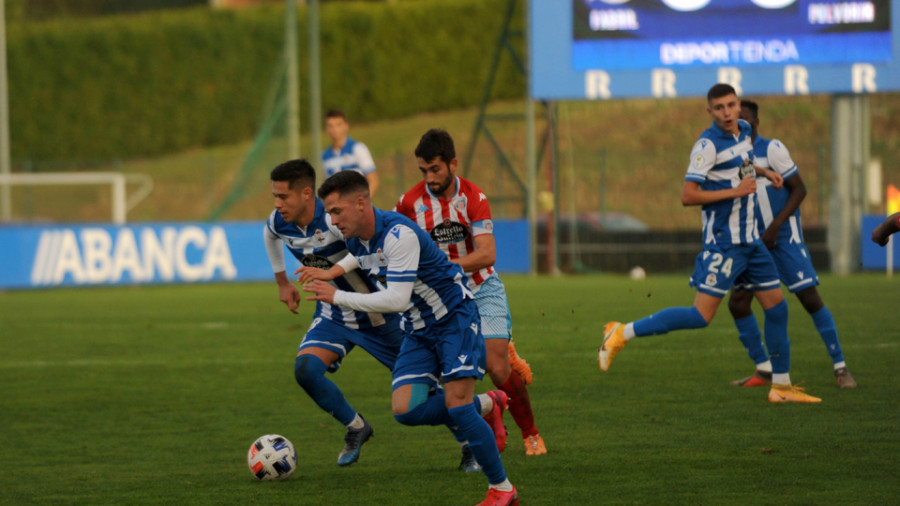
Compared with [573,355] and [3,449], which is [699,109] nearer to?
[573,355]

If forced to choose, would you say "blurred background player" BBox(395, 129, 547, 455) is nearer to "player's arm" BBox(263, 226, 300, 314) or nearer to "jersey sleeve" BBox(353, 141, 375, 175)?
"player's arm" BBox(263, 226, 300, 314)

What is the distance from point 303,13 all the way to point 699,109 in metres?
14.3

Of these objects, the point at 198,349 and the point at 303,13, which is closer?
the point at 198,349

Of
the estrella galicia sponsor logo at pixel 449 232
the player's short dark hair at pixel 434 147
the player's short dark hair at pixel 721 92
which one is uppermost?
the player's short dark hair at pixel 721 92

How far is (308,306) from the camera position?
650 inches

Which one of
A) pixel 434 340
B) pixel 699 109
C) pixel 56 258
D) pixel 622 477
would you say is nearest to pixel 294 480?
pixel 434 340

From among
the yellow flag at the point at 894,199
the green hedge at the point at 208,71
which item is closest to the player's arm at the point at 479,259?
the yellow flag at the point at 894,199

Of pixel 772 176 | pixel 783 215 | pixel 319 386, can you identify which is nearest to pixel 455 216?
pixel 319 386

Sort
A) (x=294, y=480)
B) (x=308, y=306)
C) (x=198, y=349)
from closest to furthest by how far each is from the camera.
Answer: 1. (x=294, y=480)
2. (x=198, y=349)
3. (x=308, y=306)

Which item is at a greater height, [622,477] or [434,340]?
[434,340]

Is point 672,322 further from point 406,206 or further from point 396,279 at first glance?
point 396,279

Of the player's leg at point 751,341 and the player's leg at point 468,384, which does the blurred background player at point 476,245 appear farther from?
the player's leg at point 751,341

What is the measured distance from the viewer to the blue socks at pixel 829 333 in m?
8.31

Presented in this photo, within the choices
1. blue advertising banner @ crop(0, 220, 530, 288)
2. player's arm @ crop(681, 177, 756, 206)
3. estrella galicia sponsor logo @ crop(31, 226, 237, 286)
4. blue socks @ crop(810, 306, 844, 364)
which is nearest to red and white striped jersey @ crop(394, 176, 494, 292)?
player's arm @ crop(681, 177, 756, 206)
